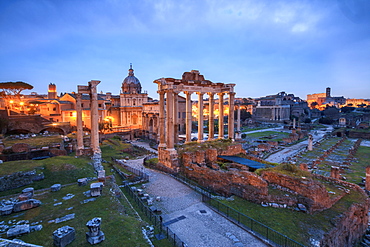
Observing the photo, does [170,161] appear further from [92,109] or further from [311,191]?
[311,191]

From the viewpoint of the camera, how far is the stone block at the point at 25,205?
27.7 ft

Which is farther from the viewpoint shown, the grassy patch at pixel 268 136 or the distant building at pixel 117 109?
the grassy patch at pixel 268 136

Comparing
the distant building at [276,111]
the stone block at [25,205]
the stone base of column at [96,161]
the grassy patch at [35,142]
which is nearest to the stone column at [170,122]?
the stone base of column at [96,161]

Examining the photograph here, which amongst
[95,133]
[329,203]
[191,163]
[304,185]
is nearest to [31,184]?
[95,133]

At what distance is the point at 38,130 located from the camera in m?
39.1

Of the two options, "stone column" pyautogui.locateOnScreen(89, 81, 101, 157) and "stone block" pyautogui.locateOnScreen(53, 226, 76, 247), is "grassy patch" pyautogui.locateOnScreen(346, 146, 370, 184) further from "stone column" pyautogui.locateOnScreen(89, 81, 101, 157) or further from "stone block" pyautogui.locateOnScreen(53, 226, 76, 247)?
"stone column" pyautogui.locateOnScreen(89, 81, 101, 157)

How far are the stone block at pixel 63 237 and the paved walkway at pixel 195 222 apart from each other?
14.9 ft

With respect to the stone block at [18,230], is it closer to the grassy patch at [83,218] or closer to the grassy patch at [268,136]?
the grassy patch at [83,218]

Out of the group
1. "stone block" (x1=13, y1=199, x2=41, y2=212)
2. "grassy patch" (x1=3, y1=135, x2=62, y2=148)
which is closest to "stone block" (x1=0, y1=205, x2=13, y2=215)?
"stone block" (x1=13, y1=199, x2=41, y2=212)

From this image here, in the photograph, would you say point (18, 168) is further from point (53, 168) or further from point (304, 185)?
point (304, 185)

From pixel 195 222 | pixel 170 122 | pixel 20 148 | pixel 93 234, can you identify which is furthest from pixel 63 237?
pixel 20 148

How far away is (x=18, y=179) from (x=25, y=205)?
4.67 m

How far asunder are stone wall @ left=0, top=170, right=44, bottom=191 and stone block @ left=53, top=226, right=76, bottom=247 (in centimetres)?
834

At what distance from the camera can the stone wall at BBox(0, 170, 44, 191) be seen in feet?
37.8
